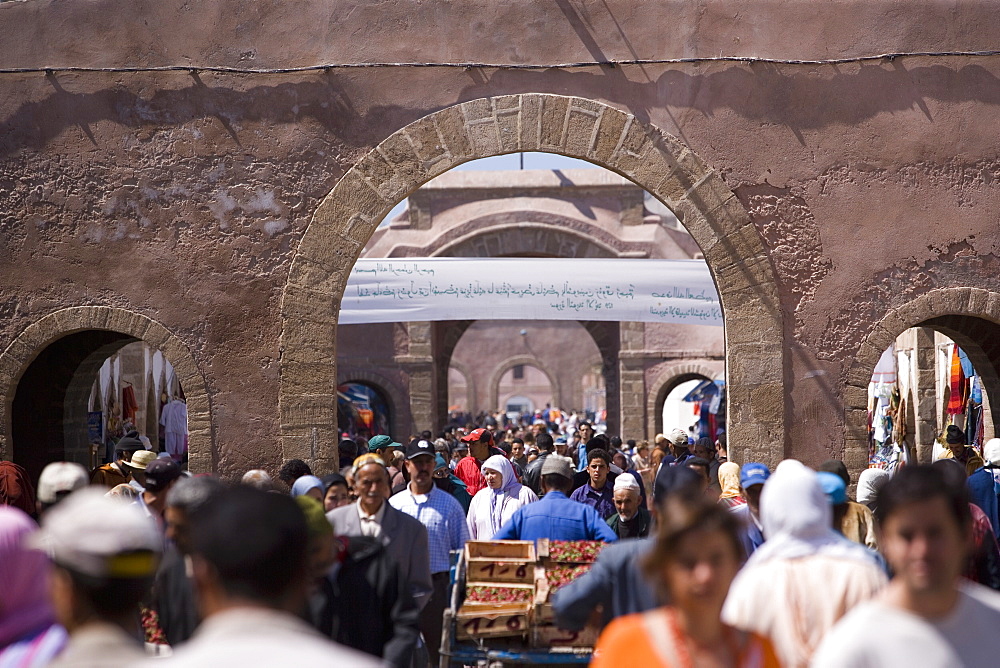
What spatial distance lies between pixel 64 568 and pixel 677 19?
6.81 meters

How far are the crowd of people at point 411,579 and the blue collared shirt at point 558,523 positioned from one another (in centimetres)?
86

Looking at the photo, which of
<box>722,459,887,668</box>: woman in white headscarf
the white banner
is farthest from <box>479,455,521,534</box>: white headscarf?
the white banner

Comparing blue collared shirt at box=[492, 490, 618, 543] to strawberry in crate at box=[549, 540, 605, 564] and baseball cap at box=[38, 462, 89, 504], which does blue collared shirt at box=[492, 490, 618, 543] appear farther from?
baseball cap at box=[38, 462, 89, 504]

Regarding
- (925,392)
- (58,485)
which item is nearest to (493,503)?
(58,485)

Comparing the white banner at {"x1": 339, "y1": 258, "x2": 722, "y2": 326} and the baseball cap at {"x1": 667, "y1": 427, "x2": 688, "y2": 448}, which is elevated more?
the white banner at {"x1": 339, "y1": 258, "x2": 722, "y2": 326}

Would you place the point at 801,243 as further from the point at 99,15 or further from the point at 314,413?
the point at 99,15

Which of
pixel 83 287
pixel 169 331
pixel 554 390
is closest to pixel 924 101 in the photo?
pixel 169 331

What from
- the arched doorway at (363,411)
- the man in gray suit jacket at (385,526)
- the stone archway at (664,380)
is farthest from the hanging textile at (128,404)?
the stone archway at (664,380)

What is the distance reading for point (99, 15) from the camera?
8031 mm

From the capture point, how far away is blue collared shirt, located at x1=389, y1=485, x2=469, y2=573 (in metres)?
5.55

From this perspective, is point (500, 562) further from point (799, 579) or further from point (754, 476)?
point (799, 579)

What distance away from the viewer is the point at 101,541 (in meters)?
2.13

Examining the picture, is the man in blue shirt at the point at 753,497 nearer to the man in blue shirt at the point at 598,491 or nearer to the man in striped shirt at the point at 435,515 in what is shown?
the man in striped shirt at the point at 435,515

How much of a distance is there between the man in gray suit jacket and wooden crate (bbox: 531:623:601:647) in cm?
48
